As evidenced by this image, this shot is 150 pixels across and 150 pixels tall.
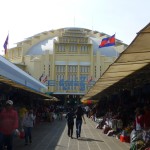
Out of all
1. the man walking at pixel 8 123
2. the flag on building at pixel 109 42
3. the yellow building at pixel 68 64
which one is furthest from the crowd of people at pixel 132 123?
the yellow building at pixel 68 64

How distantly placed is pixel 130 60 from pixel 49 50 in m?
64.9

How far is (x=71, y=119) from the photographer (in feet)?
52.6

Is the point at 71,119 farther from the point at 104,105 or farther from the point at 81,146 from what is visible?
the point at 104,105

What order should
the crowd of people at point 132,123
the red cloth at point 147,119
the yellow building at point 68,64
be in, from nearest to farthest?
the crowd of people at point 132,123 → the red cloth at point 147,119 → the yellow building at point 68,64

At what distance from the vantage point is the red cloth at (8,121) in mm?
9047

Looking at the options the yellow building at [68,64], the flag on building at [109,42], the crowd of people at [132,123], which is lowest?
the crowd of people at [132,123]

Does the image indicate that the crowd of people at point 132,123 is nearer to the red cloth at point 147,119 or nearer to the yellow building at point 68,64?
the red cloth at point 147,119

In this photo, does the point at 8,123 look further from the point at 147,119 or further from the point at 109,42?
the point at 109,42

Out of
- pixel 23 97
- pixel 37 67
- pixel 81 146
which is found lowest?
pixel 81 146

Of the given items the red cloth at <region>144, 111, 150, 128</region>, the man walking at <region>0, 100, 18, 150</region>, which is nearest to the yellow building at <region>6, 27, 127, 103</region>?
the red cloth at <region>144, 111, 150, 128</region>

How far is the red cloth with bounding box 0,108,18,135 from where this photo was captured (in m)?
9.05

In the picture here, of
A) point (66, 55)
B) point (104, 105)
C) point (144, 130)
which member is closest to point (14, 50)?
point (66, 55)

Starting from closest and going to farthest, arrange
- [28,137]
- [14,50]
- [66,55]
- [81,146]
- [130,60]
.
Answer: [130,60] → [81,146] → [28,137] → [66,55] → [14,50]

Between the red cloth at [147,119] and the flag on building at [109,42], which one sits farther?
the flag on building at [109,42]
